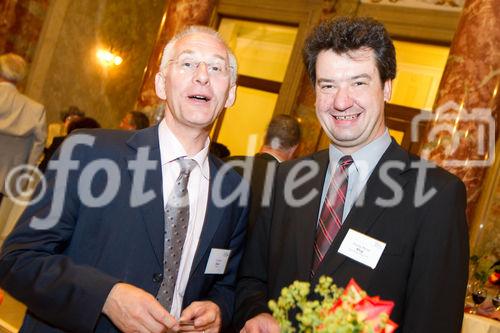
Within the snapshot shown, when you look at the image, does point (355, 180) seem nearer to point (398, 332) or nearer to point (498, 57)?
point (398, 332)

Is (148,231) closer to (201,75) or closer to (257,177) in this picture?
(201,75)

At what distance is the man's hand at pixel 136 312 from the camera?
1.53 m

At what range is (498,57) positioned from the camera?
4.50 metres

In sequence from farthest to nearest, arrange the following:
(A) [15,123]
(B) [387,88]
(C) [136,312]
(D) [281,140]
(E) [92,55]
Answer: (E) [92,55] → (A) [15,123] → (D) [281,140] → (B) [387,88] → (C) [136,312]

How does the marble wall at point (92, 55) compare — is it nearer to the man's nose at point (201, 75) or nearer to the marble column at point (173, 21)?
the marble column at point (173, 21)

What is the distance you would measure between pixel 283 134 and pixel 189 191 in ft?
7.07

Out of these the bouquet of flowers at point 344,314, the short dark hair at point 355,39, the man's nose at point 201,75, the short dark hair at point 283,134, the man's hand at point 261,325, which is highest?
the short dark hair at point 355,39

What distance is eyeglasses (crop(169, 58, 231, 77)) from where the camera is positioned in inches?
76.2

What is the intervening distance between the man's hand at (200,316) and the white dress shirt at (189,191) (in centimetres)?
16


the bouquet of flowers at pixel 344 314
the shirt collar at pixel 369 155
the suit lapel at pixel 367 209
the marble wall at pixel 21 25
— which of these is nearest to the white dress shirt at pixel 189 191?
the suit lapel at pixel 367 209

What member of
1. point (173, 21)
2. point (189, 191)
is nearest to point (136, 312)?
point (189, 191)

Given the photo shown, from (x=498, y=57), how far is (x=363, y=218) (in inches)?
131

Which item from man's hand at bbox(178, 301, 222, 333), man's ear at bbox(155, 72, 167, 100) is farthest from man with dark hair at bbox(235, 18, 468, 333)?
man's ear at bbox(155, 72, 167, 100)

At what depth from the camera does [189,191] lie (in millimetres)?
1948
